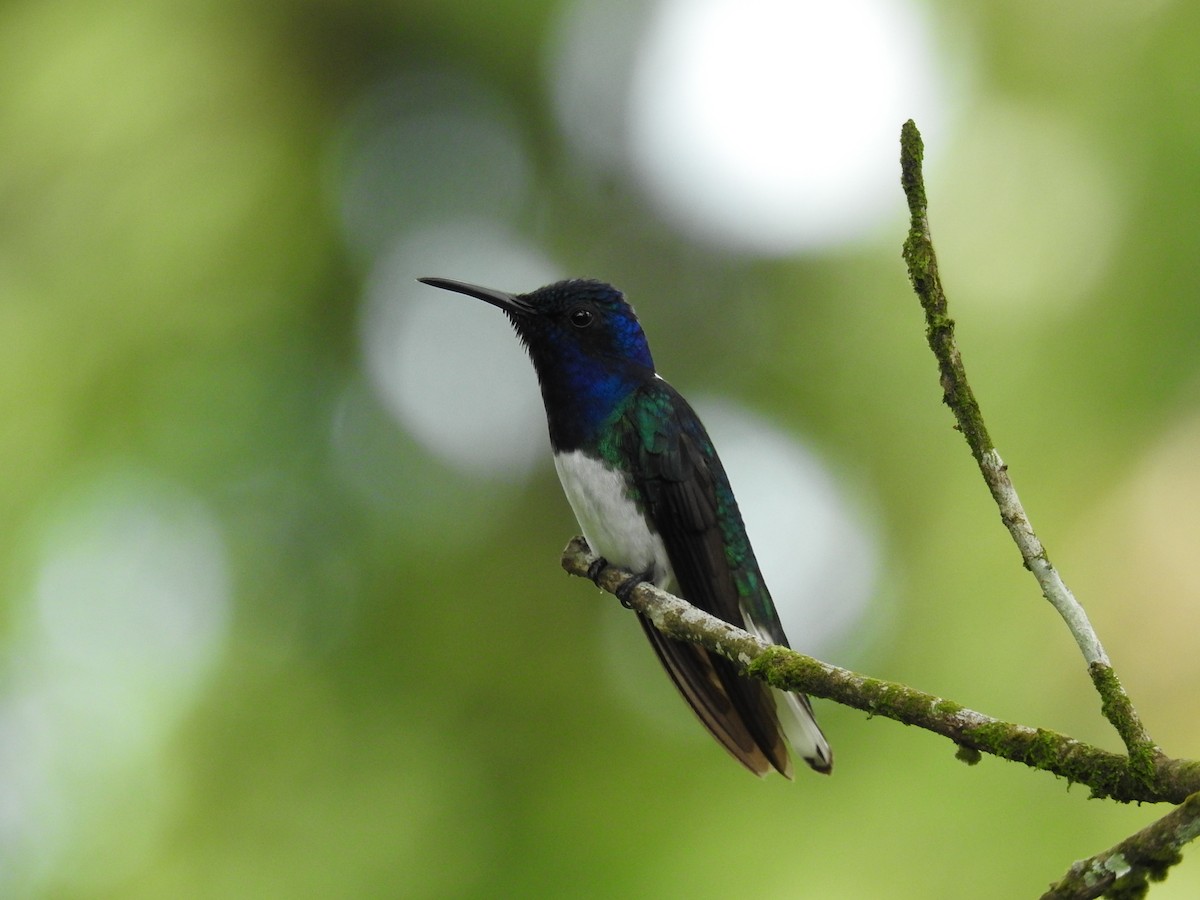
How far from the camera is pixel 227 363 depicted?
736 cm

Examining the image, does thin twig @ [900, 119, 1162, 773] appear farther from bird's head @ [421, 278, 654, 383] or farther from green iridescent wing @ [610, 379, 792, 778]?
bird's head @ [421, 278, 654, 383]

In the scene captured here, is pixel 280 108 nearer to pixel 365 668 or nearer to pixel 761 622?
pixel 365 668

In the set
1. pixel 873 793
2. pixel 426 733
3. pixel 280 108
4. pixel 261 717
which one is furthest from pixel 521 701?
pixel 280 108

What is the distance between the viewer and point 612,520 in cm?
461

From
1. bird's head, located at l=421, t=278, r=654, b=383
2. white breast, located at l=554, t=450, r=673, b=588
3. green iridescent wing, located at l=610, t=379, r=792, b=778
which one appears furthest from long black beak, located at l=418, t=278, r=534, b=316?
white breast, located at l=554, t=450, r=673, b=588

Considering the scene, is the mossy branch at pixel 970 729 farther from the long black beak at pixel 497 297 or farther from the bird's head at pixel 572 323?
the long black beak at pixel 497 297

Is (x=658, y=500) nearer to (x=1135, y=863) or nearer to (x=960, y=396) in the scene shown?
(x=960, y=396)

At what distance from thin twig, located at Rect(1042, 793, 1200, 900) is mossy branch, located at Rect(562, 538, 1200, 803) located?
56 millimetres

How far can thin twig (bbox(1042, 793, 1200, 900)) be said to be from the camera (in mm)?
1926

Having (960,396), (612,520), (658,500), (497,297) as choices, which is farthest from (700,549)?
(960,396)

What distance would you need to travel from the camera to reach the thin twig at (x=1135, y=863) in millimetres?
1926

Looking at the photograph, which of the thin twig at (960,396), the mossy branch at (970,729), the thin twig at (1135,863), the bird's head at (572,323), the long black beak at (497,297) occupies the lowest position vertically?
the thin twig at (1135,863)

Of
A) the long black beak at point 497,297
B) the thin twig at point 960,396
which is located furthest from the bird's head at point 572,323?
the thin twig at point 960,396

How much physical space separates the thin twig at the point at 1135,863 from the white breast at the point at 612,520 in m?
2.69
